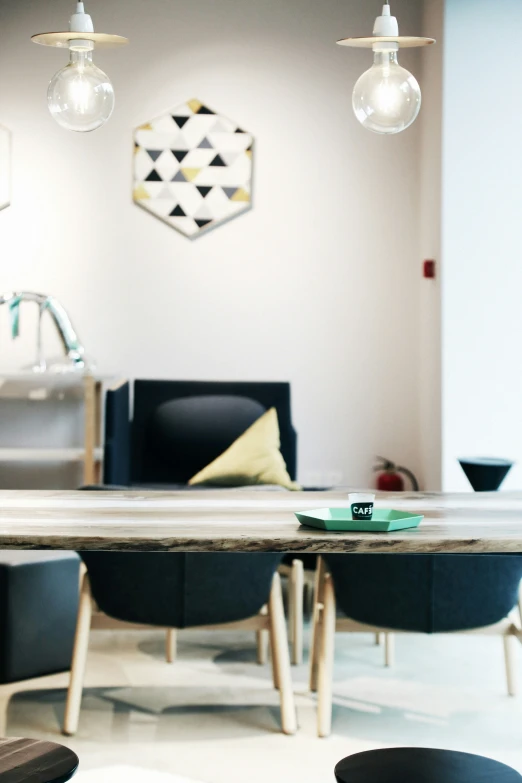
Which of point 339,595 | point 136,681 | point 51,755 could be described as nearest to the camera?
point 51,755

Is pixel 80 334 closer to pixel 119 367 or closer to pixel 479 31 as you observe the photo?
pixel 119 367

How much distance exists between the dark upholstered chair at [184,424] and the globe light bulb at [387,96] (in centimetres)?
244

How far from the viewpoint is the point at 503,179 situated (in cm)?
468

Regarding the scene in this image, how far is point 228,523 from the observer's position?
2.07 m

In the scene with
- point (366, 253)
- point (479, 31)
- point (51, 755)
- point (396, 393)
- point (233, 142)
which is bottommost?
point (51, 755)

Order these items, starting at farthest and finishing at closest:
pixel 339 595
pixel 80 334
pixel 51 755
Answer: pixel 80 334, pixel 339 595, pixel 51 755

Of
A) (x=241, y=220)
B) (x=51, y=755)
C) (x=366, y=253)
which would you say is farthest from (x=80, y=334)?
(x=51, y=755)

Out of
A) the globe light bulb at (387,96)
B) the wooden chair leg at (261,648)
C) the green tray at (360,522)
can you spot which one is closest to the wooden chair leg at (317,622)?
the wooden chair leg at (261,648)

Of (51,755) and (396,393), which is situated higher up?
(396,393)

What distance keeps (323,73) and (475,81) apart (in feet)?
3.13

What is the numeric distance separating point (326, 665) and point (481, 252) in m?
2.43

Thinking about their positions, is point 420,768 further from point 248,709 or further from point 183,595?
point 248,709

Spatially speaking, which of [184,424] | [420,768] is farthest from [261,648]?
[420,768]

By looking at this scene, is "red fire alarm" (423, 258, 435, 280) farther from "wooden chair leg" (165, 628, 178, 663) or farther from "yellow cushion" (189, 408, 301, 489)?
"wooden chair leg" (165, 628, 178, 663)
